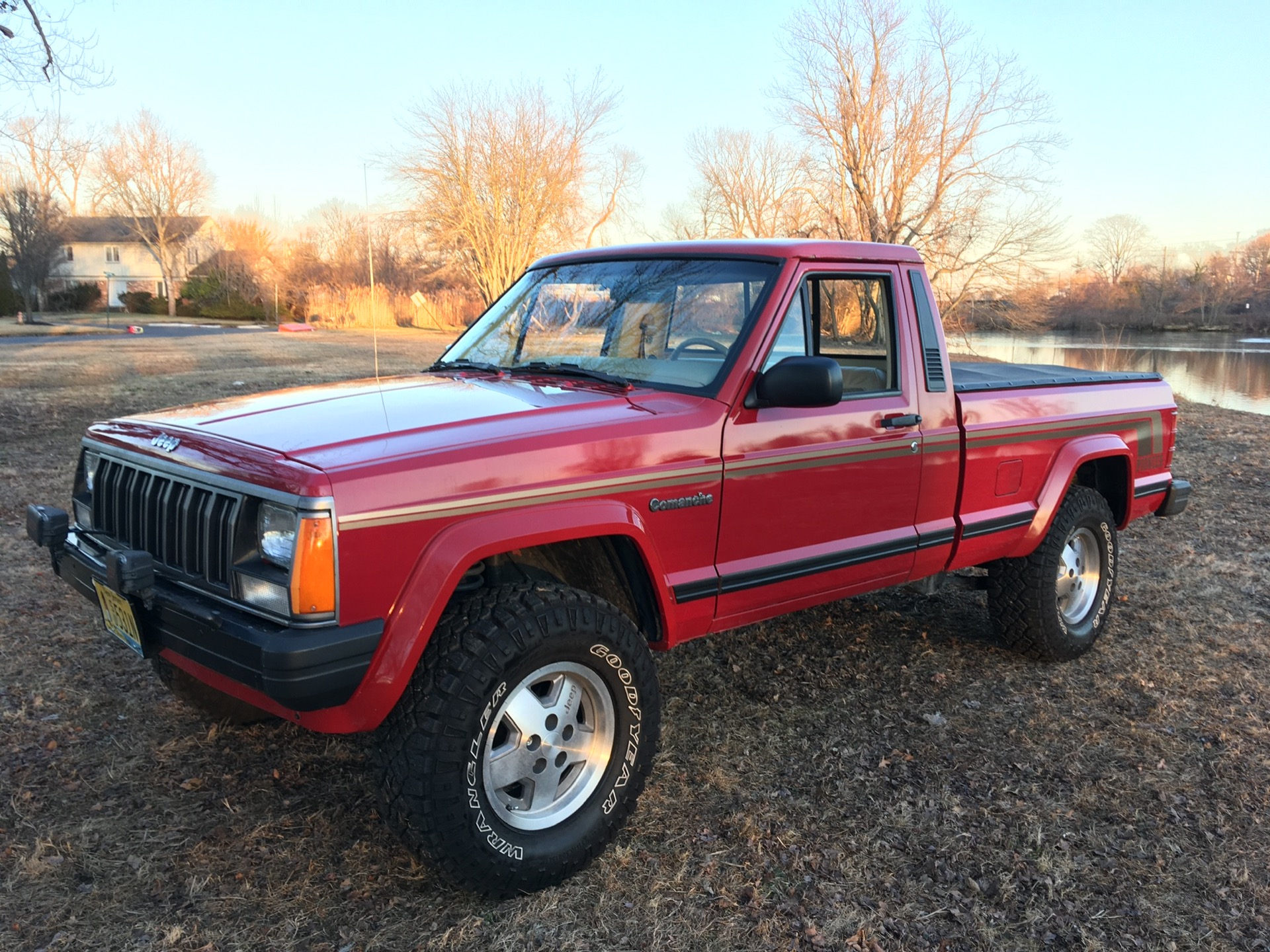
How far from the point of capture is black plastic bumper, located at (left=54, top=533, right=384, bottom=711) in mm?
2279

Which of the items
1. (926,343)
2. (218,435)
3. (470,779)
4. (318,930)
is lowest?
(318,930)

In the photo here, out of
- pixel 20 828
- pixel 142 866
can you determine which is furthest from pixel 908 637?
pixel 20 828

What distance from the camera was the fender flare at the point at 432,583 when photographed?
2.45m

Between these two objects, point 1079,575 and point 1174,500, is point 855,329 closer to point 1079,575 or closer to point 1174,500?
point 1079,575

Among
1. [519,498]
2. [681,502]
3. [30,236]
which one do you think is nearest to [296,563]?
[519,498]

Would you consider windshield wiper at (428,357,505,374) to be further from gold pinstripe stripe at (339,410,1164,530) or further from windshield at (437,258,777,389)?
gold pinstripe stripe at (339,410,1164,530)

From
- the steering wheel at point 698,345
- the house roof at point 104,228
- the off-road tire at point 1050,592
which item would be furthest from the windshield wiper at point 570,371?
the house roof at point 104,228

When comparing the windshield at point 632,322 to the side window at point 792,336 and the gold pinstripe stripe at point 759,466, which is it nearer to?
the side window at point 792,336

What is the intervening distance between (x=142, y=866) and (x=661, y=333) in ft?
8.45

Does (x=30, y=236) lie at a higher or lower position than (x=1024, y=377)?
higher

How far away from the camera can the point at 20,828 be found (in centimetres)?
304

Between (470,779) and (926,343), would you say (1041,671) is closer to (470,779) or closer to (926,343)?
(926,343)

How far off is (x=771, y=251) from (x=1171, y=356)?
3040cm

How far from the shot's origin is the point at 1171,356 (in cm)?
2889
